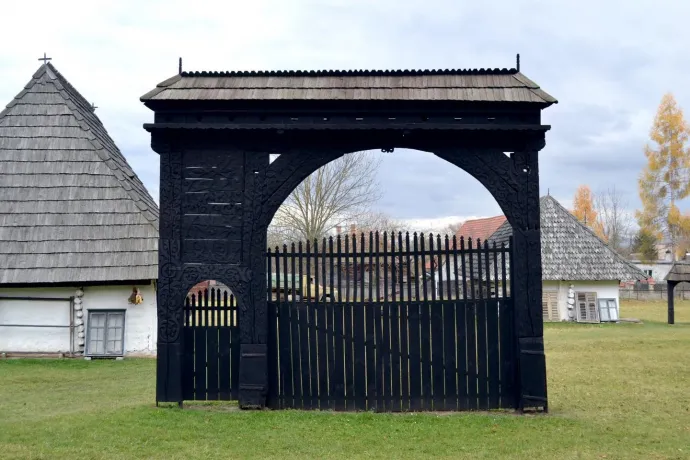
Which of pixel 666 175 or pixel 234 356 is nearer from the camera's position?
pixel 234 356

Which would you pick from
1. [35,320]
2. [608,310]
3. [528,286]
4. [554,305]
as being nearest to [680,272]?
[608,310]

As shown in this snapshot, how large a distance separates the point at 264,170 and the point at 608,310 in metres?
19.9

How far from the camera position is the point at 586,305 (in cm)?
2381

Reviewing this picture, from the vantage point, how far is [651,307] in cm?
3378

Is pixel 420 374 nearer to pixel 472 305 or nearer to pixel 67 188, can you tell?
pixel 472 305

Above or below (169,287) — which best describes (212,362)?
below

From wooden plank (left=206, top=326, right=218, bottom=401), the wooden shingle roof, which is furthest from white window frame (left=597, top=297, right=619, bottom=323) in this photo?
wooden plank (left=206, top=326, right=218, bottom=401)

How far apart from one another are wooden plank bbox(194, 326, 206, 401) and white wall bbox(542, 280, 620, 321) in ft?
60.8

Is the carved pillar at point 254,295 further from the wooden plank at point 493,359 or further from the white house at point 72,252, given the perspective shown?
the white house at point 72,252

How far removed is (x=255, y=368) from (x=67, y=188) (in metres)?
9.37

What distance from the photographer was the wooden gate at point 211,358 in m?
7.97

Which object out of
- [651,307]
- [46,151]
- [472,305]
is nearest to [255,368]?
[472,305]

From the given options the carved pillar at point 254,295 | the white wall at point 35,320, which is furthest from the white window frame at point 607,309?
the carved pillar at point 254,295

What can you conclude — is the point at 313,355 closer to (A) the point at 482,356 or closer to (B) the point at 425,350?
(B) the point at 425,350
